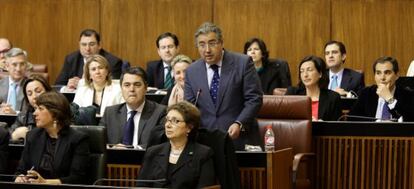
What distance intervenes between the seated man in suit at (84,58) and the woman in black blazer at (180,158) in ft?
13.3

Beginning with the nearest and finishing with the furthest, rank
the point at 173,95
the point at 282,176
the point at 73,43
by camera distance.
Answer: the point at 282,176 → the point at 173,95 → the point at 73,43

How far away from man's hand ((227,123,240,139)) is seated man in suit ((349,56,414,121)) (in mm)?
1702

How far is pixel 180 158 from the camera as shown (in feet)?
18.9

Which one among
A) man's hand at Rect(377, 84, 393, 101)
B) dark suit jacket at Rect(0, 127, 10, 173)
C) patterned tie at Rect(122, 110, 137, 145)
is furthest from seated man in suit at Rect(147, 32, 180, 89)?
dark suit jacket at Rect(0, 127, 10, 173)

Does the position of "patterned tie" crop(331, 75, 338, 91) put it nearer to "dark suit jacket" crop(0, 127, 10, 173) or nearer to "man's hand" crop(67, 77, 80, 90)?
"man's hand" crop(67, 77, 80, 90)

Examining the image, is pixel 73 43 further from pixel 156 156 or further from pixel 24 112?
pixel 156 156

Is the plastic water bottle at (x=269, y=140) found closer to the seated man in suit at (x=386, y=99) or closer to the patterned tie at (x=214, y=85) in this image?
the patterned tie at (x=214, y=85)

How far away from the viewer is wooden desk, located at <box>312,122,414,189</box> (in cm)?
709

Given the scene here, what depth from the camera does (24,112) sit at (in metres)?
7.08

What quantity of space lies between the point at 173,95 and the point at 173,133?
73.9 inches

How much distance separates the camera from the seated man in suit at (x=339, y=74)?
30.3 ft

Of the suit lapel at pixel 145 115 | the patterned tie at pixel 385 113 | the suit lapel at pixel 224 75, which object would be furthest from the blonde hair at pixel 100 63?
the patterned tie at pixel 385 113

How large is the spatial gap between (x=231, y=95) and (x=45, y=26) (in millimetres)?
5643

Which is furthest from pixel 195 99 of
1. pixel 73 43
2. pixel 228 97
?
pixel 73 43
